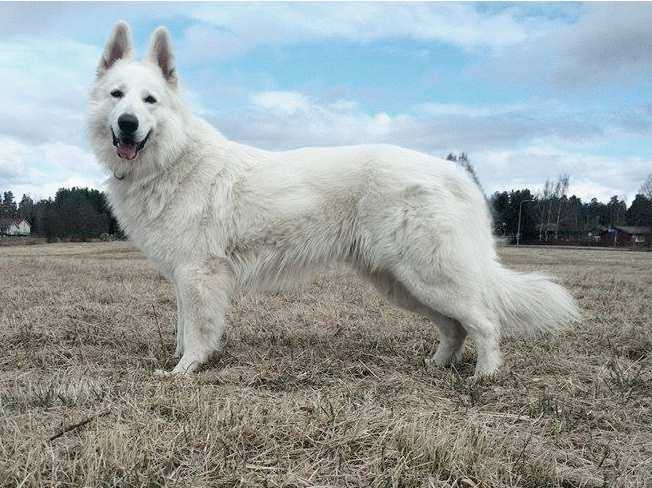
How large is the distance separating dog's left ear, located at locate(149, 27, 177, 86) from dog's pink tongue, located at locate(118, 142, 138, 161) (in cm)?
70

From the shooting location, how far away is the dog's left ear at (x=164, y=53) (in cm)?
426

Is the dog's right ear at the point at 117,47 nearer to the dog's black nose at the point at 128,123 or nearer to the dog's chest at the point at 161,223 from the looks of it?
the dog's black nose at the point at 128,123

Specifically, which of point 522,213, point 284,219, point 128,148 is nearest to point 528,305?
point 284,219

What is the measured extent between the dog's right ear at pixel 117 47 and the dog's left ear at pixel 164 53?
0.20 metres

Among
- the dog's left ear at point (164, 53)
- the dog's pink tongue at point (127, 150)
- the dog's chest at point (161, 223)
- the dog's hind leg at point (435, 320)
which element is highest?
the dog's left ear at point (164, 53)

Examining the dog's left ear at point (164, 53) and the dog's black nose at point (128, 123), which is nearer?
the dog's black nose at point (128, 123)

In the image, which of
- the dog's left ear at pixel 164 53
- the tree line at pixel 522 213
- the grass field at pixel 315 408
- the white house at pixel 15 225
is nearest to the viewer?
the grass field at pixel 315 408

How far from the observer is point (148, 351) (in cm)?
420

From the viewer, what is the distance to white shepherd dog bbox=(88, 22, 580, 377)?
3830 mm

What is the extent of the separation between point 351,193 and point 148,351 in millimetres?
2072

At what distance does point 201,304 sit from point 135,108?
153cm

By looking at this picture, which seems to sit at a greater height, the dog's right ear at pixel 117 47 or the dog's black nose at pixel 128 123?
the dog's right ear at pixel 117 47

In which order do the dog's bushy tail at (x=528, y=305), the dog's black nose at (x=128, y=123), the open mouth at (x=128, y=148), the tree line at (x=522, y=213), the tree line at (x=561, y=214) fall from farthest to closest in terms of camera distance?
the tree line at (x=561, y=214)
the tree line at (x=522, y=213)
the dog's bushy tail at (x=528, y=305)
the open mouth at (x=128, y=148)
the dog's black nose at (x=128, y=123)

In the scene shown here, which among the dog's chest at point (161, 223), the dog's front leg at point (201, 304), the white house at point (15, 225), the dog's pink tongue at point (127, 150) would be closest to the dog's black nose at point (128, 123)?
the dog's pink tongue at point (127, 150)
